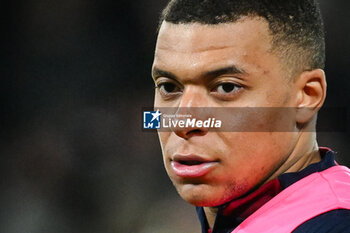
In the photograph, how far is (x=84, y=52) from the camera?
3.48m

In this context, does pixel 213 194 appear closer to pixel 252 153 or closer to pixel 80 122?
pixel 252 153

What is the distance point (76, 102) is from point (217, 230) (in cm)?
207

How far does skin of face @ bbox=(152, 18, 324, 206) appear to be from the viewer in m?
1.46

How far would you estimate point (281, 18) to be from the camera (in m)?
1.51

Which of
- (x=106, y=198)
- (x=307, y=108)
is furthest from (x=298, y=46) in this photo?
(x=106, y=198)

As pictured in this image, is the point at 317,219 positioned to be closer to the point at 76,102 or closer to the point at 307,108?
the point at 307,108

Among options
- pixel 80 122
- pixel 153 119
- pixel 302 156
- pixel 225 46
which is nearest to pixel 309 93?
pixel 302 156

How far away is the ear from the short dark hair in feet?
0.09

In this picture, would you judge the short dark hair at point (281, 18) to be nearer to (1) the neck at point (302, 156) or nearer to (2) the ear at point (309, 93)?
(2) the ear at point (309, 93)

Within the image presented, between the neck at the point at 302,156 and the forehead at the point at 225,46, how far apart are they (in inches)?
10.0

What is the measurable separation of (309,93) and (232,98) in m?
0.24

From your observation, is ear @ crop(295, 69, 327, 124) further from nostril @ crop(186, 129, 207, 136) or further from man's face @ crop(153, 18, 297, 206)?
nostril @ crop(186, 129, 207, 136)

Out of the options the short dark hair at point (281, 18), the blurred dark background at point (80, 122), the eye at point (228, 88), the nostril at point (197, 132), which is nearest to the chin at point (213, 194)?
the nostril at point (197, 132)

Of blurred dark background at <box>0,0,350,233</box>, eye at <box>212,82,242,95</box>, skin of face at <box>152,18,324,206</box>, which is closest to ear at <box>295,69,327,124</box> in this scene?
skin of face at <box>152,18,324,206</box>
